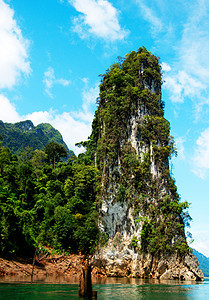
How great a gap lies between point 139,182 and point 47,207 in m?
10.7

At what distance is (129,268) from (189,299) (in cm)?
1557

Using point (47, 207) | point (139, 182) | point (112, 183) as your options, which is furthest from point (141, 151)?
point (47, 207)

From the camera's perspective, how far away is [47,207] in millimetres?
31797

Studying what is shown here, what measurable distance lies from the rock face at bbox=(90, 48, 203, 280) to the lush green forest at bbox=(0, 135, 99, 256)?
223 cm

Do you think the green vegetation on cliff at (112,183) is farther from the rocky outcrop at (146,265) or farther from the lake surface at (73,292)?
the lake surface at (73,292)

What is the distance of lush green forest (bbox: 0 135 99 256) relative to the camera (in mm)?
27344

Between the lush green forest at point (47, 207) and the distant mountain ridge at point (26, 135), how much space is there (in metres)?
46.4

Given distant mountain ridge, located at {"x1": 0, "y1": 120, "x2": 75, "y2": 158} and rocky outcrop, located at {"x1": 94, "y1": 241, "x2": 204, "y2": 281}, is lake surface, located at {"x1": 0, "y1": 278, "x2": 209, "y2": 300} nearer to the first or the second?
rocky outcrop, located at {"x1": 94, "y1": 241, "x2": 204, "y2": 281}

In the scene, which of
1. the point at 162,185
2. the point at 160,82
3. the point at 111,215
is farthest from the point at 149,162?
the point at 160,82

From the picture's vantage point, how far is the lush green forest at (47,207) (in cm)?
2734

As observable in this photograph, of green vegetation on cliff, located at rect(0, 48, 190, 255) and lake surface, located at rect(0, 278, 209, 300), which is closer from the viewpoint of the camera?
lake surface, located at rect(0, 278, 209, 300)

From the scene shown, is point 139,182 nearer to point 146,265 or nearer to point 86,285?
point 146,265

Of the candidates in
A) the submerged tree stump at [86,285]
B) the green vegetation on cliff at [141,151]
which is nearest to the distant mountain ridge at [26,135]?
the green vegetation on cliff at [141,151]

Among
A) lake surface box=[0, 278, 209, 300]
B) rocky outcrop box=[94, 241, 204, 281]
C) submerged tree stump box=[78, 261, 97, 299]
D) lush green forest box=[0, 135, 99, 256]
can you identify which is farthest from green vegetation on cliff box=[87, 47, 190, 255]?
submerged tree stump box=[78, 261, 97, 299]
